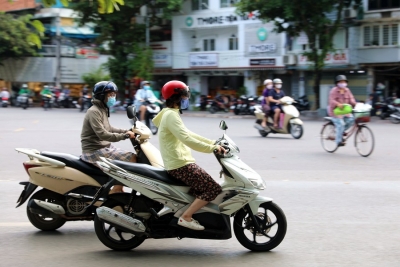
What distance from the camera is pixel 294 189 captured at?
8711 millimetres

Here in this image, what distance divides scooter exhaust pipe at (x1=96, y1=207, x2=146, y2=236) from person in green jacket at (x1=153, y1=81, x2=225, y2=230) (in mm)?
374

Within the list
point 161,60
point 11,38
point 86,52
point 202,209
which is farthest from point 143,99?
point 86,52

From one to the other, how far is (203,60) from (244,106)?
859 centimetres

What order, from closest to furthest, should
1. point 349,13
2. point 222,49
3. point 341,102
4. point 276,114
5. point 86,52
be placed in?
1. point 341,102
2. point 276,114
3. point 349,13
4. point 222,49
5. point 86,52

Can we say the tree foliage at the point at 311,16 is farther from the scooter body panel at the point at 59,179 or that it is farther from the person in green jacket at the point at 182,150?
the person in green jacket at the point at 182,150

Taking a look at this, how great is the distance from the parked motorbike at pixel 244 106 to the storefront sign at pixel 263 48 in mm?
5431

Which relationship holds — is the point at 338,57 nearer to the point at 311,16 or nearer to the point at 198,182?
the point at 311,16

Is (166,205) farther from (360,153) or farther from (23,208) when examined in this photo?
(360,153)

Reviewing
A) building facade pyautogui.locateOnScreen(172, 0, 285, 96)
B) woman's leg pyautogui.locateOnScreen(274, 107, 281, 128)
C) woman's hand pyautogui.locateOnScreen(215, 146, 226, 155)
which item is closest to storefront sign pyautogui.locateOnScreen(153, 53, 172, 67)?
building facade pyautogui.locateOnScreen(172, 0, 285, 96)

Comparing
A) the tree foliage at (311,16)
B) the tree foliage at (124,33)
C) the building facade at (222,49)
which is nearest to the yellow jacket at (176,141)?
the tree foliage at (311,16)

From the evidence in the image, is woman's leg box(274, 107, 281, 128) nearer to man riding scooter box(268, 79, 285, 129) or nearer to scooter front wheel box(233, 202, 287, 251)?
man riding scooter box(268, 79, 285, 129)

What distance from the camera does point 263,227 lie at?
528 cm

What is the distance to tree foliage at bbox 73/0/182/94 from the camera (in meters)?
37.5

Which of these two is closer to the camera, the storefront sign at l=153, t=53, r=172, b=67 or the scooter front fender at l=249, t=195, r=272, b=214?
the scooter front fender at l=249, t=195, r=272, b=214
